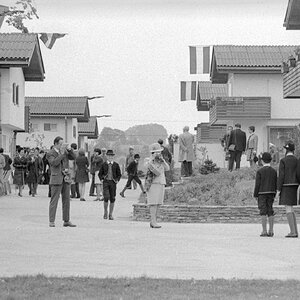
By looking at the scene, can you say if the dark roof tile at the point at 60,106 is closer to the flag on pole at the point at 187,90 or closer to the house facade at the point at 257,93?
the flag on pole at the point at 187,90

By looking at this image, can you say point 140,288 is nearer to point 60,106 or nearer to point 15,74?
point 15,74

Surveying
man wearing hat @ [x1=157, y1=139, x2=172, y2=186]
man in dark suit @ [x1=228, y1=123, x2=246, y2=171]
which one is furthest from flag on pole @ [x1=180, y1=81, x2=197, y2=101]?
man in dark suit @ [x1=228, y1=123, x2=246, y2=171]

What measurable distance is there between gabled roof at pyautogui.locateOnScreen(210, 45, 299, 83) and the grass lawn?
41.3 meters

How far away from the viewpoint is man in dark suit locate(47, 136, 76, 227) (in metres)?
20.7

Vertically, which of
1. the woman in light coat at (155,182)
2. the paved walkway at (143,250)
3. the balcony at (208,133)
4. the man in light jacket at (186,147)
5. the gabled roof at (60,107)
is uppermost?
the gabled roof at (60,107)

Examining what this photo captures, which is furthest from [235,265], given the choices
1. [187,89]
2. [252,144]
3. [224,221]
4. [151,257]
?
[187,89]

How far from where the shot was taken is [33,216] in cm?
2464

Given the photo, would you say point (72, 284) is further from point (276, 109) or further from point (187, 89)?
point (187, 89)

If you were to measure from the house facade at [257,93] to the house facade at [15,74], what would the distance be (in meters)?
10.2

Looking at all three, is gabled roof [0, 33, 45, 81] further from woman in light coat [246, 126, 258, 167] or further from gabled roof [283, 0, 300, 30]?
woman in light coat [246, 126, 258, 167]

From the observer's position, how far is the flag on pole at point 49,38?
3344 cm

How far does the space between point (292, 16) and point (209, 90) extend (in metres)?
34.2

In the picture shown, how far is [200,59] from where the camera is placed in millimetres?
56375

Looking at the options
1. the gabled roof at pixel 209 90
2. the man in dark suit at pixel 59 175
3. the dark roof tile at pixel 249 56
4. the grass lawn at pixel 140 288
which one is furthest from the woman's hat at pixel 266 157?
the gabled roof at pixel 209 90
